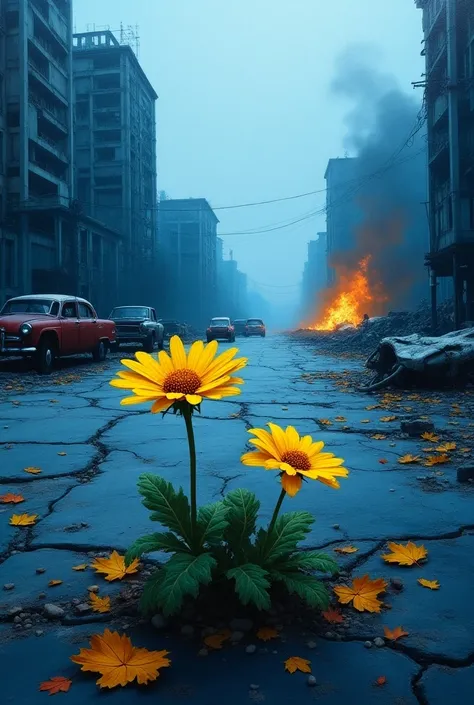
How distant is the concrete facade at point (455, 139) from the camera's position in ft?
71.6

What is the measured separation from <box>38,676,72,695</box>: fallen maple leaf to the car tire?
13.4 meters

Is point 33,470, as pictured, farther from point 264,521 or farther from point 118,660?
point 118,660

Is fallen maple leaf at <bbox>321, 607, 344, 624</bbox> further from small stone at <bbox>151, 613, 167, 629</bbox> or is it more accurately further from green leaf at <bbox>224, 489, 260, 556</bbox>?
small stone at <bbox>151, 613, 167, 629</bbox>

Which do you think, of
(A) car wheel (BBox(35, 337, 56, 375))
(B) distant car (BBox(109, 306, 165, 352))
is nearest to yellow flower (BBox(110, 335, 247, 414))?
(A) car wheel (BBox(35, 337, 56, 375))

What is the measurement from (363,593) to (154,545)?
743 millimetres

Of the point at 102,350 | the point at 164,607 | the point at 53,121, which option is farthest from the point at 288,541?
the point at 53,121

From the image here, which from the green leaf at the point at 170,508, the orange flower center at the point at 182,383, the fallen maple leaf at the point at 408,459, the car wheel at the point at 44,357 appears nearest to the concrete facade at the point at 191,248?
the car wheel at the point at 44,357

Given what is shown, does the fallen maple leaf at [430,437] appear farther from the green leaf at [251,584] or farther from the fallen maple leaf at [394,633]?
the green leaf at [251,584]

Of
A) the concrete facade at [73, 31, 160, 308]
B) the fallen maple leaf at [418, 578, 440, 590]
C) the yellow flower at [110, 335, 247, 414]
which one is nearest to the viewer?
the yellow flower at [110, 335, 247, 414]

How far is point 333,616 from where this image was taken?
1.80 meters

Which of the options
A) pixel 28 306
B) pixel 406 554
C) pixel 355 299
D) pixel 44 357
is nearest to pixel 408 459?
pixel 406 554

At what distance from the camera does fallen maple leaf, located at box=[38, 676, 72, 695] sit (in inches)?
57.6

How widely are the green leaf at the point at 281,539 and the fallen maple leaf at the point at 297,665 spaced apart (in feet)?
1.07

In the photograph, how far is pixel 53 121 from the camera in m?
37.8
